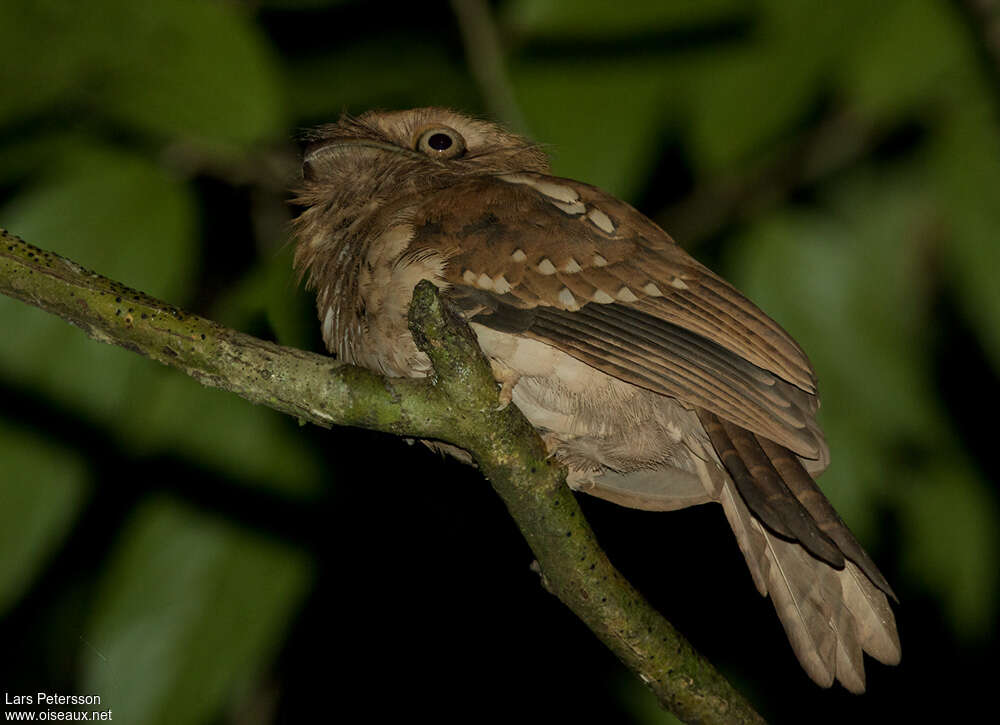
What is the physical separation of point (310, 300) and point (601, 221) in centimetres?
81

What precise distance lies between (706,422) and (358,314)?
75 centimetres

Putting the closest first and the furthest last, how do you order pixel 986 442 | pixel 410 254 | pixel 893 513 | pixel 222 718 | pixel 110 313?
pixel 110 313 → pixel 410 254 → pixel 893 513 → pixel 986 442 → pixel 222 718

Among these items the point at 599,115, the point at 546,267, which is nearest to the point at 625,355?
the point at 546,267

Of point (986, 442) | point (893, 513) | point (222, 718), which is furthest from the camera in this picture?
point (222, 718)

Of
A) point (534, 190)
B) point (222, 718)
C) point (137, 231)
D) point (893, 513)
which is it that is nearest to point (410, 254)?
point (534, 190)

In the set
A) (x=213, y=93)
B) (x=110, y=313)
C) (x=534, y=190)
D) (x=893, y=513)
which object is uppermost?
(x=213, y=93)

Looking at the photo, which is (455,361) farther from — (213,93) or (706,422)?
(213,93)

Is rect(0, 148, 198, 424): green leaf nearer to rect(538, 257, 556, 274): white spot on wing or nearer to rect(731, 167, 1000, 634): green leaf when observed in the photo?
rect(538, 257, 556, 274): white spot on wing

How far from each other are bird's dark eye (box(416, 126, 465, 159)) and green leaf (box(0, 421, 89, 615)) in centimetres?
114

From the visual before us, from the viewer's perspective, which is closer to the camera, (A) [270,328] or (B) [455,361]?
(B) [455,361]

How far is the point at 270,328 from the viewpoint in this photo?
2.43 meters

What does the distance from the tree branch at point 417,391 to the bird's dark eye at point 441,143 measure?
0.99 metres

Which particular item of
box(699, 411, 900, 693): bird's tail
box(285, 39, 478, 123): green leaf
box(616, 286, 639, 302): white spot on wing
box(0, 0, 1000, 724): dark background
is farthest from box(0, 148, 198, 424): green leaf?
box(699, 411, 900, 693): bird's tail

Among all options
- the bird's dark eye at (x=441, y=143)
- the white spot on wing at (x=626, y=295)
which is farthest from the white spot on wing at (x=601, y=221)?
the bird's dark eye at (x=441, y=143)
